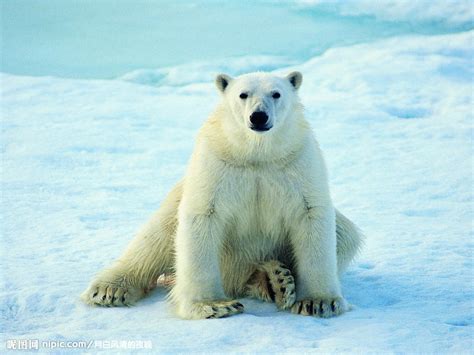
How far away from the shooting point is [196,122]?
34.5 ft

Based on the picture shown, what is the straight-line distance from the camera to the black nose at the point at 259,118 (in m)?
3.72

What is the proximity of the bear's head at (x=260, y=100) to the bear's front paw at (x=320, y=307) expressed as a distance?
3.24ft

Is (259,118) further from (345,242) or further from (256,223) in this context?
(345,242)

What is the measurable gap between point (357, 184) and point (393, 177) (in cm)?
53

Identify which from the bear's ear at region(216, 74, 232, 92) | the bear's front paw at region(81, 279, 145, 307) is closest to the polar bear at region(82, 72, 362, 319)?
the bear's ear at region(216, 74, 232, 92)

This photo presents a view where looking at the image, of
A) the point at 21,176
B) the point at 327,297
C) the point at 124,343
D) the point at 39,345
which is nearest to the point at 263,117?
the point at 327,297

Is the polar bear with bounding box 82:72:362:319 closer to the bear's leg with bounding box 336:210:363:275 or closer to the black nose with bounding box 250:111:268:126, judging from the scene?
the black nose with bounding box 250:111:268:126

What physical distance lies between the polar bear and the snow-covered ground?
7.2 inches

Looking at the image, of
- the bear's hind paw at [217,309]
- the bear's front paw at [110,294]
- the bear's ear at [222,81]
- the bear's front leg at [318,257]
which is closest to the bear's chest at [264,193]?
the bear's front leg at [318,257]

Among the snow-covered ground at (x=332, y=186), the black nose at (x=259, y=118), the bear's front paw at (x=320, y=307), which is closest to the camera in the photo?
the snow-covered ground at (x=332, y=186)

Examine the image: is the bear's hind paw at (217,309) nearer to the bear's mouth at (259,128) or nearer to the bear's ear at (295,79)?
the bear's mouth at (259,128)

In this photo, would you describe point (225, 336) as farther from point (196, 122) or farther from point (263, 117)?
point (196, 122)

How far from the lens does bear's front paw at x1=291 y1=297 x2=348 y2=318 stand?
383 cm

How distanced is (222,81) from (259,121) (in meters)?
0.69
